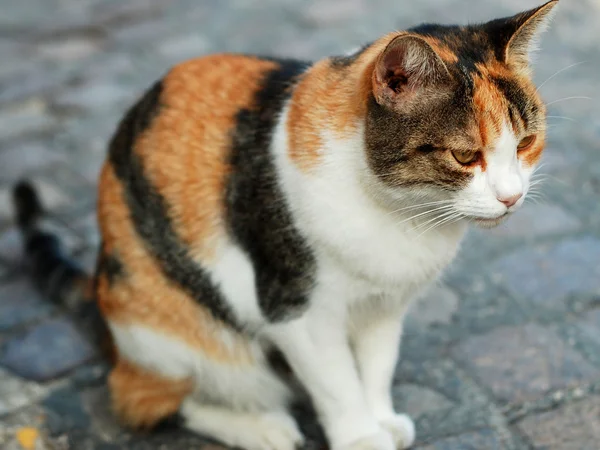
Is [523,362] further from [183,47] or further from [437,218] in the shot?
[183,47]

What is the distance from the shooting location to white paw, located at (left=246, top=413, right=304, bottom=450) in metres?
2.76

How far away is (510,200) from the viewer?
7.13ft

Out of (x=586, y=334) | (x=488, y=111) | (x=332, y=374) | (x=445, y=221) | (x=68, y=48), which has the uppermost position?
(x=488, y=111)

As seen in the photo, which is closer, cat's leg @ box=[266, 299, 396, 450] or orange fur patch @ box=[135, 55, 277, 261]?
cat's leg @ box=[266, 299, 396, 450]

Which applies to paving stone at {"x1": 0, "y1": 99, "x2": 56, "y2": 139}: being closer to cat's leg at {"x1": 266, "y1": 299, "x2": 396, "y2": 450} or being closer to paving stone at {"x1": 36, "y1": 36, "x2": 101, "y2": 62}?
paving stone at {"x1": 36, "y1": 36, "x2": 101, "y2": 62}

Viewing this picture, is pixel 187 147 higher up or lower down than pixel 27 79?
higher up

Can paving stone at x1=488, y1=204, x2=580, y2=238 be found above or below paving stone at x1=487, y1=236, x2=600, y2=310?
above

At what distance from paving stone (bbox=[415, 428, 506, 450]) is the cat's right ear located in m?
1.16

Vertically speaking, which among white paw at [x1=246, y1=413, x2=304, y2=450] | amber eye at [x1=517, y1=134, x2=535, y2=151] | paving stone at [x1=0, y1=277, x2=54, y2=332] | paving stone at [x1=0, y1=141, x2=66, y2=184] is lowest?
white paw at [x1=246, y1=413, x2=304, y2=450]

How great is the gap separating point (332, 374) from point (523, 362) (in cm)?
88

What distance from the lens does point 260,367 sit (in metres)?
2.81

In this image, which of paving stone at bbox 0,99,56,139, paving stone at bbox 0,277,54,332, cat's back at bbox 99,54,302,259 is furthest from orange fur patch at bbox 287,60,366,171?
paving stone at bbox 0,99,56,139

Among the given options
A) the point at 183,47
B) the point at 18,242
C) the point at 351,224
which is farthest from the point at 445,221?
the point at 183,47

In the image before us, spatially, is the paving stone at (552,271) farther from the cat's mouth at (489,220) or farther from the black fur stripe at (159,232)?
the black fur stripe at (159,232)
